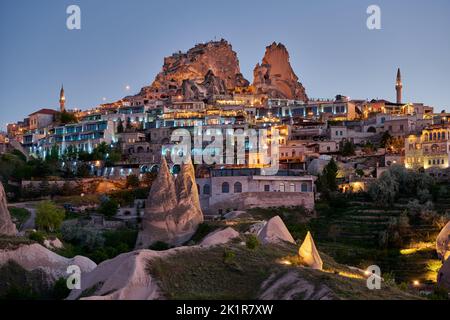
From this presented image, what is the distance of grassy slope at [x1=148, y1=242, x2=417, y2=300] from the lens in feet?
81.0

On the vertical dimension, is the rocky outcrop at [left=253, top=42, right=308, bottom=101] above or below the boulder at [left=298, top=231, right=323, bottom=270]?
above

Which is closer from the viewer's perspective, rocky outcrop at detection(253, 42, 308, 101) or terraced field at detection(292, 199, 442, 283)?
terraced field at detection(292, 199, 442, 283)

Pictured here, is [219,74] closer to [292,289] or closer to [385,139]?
[385,139]

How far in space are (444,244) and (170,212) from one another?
620 inches

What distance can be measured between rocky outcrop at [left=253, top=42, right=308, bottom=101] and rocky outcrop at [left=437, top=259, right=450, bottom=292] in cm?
7742

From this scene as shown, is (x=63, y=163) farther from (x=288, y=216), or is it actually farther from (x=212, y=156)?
(x=288, y=216)

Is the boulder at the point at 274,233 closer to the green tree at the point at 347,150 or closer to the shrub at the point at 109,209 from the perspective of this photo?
the shrub at the point at 109,209

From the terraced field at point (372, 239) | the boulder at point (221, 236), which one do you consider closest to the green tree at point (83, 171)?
the terraced field at point (372, 239)

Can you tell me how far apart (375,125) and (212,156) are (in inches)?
747

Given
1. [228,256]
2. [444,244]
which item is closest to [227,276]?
[228,256]

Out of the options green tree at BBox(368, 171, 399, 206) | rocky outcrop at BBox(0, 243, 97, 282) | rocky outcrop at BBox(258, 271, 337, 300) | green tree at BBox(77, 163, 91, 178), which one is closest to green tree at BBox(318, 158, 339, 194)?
green tree at BBox(368, 171, 399, 206)

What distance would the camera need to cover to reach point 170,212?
47875mm

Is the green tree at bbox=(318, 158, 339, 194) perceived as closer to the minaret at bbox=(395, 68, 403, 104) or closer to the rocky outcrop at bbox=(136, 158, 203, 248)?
the rocky outcrop at bbox=(136, 158, 203, 248)

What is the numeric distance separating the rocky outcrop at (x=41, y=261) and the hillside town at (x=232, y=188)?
19cm
